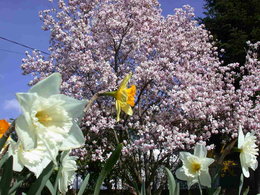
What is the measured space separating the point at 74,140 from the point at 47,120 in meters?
0.12

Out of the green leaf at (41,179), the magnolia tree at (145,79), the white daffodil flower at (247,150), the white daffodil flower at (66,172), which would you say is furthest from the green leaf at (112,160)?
the magnolia tree at (145,79)

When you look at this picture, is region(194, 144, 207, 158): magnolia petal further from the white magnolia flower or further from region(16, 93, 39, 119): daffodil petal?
region(16, 93, 39, 119): daffodil petal

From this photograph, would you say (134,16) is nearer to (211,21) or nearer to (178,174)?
(178,174)

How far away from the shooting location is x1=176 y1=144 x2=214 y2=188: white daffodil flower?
6.48ft

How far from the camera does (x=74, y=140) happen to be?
3.30 ft

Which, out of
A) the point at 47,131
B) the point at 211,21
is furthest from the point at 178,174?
the point at 211,21

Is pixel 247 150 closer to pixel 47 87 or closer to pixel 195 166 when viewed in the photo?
pixel 195 166

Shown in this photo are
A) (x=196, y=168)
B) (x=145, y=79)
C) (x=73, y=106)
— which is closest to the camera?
(x=73, y=106)

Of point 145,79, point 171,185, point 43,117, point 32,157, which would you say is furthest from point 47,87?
point 145,79

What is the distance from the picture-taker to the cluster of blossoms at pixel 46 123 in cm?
87

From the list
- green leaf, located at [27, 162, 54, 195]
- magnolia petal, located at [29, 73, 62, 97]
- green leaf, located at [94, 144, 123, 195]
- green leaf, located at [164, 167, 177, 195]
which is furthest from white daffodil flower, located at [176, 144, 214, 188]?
magnolia petal, located at [29, 73, 62, 97]

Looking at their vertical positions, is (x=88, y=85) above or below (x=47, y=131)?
above

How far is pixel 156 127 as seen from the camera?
293 inches

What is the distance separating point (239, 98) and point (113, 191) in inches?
199
